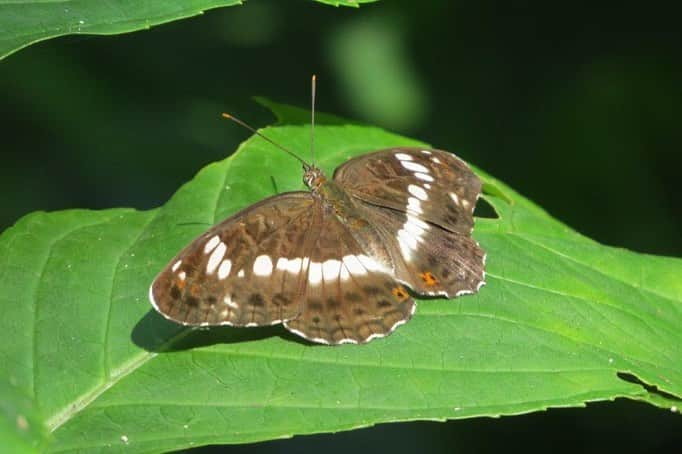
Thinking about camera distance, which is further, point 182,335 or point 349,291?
point 349,291

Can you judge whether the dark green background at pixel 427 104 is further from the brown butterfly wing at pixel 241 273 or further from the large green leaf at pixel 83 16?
the large green leaf at pixel 83 16

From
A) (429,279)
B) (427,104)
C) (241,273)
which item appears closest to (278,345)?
(241,273)

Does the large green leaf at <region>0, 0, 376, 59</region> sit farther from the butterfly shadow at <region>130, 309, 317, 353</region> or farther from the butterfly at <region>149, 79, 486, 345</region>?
the butterfly shadow at <region>130, 309, 317, 353</region>

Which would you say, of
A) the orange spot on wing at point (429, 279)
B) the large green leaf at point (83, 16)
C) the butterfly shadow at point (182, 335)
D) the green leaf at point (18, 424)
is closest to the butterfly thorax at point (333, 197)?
the orange spot on wing at point (429, 279)

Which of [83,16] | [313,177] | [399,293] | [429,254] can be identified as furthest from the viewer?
[313,177]

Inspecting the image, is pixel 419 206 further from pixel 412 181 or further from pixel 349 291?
pixel 349 291

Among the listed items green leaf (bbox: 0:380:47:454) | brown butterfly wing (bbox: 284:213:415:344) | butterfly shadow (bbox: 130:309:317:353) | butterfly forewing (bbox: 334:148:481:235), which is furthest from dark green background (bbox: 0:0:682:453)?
green leaf (bbox: 0:380:47:454)

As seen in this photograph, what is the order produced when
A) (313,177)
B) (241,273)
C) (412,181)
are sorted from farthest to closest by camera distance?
(412,181) < (313,177) < (241,273)
